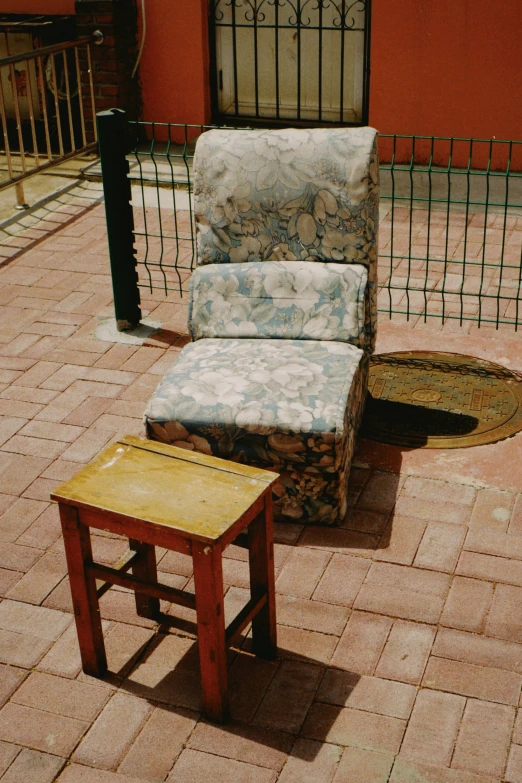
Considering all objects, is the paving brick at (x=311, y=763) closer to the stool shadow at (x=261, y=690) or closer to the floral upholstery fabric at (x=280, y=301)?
the stool shadow at (x=261, y=690)

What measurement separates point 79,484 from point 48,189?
255 inches

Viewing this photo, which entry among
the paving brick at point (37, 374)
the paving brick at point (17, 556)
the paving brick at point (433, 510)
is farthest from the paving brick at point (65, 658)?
the paving brick at point (37, 374)

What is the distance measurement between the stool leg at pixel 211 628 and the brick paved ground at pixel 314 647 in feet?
0.35

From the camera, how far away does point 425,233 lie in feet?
26.0

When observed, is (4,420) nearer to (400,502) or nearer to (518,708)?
(400,502)

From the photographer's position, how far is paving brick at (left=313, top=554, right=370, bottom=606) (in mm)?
4020

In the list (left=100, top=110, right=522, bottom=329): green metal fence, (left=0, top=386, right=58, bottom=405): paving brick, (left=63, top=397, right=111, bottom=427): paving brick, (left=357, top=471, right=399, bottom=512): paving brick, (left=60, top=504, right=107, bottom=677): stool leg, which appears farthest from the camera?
(left=100, top=110, right=522, bottom=329): green metal fence

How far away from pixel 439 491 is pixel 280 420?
0.95m

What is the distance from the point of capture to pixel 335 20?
9422mm

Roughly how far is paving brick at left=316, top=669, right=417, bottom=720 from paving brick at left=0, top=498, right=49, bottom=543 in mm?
1674

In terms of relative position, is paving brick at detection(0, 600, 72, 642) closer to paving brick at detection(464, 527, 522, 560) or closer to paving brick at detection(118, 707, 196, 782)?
paving brick at detection(118, 707, 196, 782)

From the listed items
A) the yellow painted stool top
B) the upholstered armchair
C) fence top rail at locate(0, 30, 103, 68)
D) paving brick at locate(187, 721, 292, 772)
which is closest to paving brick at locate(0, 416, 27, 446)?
the upholstered armchair

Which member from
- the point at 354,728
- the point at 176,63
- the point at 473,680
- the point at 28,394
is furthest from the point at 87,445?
the point at 176,63

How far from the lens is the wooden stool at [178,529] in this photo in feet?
10.4
